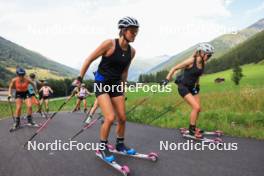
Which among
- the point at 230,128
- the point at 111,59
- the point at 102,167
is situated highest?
the point at 111,59

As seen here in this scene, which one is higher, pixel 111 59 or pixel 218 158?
pixel 111 59

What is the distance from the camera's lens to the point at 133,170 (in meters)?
4.71

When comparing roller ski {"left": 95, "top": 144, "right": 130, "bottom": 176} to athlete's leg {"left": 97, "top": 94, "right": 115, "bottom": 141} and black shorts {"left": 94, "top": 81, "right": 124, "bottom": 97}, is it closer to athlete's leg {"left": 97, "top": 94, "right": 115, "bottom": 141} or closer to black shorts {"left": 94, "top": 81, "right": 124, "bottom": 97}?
athlete's leg {"left": 97, "top": 94, "right": 115, "bottom": 141}

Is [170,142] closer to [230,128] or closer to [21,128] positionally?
[230,128]

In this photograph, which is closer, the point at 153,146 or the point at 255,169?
the point at 255,169

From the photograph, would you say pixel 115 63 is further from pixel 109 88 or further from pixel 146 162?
pixel 146 162

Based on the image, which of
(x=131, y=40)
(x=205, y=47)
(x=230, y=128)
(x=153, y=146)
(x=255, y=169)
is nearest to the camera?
(x=255, y=169)

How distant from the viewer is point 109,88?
17.9 feet

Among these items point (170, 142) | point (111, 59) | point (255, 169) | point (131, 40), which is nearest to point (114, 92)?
point (111, 59)

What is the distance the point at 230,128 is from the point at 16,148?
5.57m

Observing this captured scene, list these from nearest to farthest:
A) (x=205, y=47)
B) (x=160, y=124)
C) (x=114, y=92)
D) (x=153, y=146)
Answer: (x=114, y=92)
(x=153, y=146)
(x=205, y=47)
(x=160, y=124)
